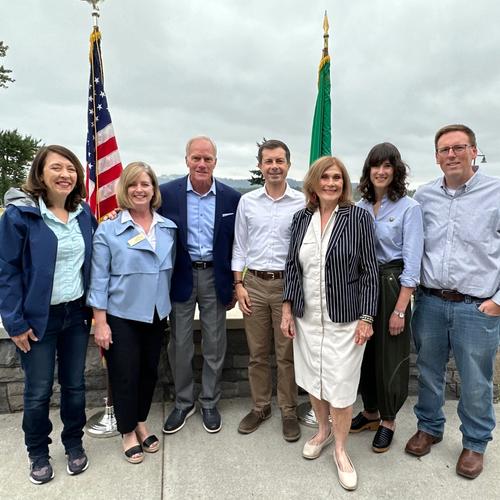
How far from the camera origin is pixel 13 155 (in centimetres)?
2912

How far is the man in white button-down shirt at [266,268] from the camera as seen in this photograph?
258 centimetres

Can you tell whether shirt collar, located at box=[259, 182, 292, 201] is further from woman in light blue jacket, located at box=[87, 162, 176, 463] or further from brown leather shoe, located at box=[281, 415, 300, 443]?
brown leather shoe, located at box=[281, 415, 300, 443]

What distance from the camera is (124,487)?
7.04ft

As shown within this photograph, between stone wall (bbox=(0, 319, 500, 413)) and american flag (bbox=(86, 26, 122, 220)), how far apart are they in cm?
126

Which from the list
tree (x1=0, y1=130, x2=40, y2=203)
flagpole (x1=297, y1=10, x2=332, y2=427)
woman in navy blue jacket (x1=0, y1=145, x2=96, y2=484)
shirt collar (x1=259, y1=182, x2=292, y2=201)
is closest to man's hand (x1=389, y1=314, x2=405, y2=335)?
shirt collar (x1=259, y1=182, x2=292, y2=201)

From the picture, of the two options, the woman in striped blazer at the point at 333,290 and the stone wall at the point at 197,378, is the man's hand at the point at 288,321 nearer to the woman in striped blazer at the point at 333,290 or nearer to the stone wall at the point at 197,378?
the woman in striped blazer at the point at 333,290

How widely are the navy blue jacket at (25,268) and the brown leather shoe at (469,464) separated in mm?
2636

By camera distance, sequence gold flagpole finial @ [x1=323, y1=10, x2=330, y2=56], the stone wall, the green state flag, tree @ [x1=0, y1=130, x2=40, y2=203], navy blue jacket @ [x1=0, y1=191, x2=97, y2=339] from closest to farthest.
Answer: navy blue jacket @ [x1=0, y1=191, x2=97, y2=339], the stone wall, gold flagpole finial @ [x1=323, y1=10, x2=330, y2=56], the green state flag, tree @ [x1=0, y1=130, x2=40, y2=203]

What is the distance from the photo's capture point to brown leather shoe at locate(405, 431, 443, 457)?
7.98ft

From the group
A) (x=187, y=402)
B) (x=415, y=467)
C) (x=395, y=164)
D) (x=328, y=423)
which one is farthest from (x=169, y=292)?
(x=415, y=467)

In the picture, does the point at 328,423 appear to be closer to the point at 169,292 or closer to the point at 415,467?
the point at 415,467

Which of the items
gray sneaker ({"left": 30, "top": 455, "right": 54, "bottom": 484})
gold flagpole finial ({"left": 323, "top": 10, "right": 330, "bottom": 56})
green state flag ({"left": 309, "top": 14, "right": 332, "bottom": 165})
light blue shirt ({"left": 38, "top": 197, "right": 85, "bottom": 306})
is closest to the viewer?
light blue shirt ({"left": 38, "top": 197, "right": 85, "bottom": 306})

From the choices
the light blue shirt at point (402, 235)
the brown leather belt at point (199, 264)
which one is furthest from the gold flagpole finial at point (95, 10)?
the light blue shirt at point (402, 235)

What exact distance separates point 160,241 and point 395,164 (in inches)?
62.4
